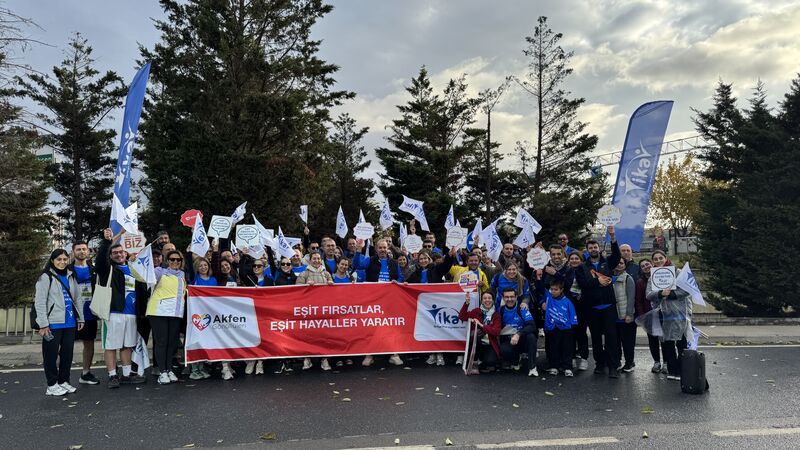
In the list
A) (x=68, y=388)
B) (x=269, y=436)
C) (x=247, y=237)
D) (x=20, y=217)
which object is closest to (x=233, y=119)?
(x=20, y=217)

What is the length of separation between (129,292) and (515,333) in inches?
224

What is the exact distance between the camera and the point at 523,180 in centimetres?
3158

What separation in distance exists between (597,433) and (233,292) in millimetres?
5537

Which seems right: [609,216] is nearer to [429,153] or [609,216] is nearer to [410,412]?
[410,412]

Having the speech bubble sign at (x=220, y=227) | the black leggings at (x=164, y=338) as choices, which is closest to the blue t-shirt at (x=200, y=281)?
the black leggings at (x=164, y=338)

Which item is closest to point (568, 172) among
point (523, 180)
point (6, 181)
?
point (523, 180)

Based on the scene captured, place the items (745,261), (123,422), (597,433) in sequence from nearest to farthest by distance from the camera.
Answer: (597,433) < (123,422) < (745,261)

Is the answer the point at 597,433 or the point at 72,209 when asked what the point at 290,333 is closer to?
the point at 597,433

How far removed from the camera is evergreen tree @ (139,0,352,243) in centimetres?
2109

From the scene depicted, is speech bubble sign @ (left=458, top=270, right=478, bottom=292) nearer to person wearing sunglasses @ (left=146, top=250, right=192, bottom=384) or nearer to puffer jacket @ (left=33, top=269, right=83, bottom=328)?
person wearing sunglasses @ (left=146, top=250, right=192, bottom=384)

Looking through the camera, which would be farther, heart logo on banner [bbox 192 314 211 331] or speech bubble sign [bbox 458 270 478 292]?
speech bubble sign [bbox 458 270 478 292]

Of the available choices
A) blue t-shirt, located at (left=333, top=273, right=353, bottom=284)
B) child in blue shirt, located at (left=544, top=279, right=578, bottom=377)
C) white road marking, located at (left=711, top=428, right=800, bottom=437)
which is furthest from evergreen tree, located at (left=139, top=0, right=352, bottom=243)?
white road marking, located at (left=711, top=428, right=800, bottom=437)

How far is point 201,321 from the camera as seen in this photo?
7.84 meters

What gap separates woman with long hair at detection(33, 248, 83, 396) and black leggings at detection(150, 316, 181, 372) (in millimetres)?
1031
